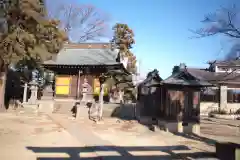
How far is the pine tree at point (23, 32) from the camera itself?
650 inches

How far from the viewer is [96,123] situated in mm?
14820

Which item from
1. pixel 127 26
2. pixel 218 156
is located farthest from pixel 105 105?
pixel 127 26

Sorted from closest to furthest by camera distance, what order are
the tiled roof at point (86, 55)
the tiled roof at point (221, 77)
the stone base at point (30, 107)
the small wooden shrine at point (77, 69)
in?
1. the tiled roof at point (221, 77)
2. the stone base at point (30, 107)
3. the small wooden shrine at point (77, 69)
4. the tiled roof at point (86, 55)

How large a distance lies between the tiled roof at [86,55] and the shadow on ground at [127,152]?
50.1ft

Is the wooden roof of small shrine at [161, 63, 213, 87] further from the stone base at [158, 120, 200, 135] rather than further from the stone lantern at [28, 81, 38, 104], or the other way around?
the stone lantern at [28, 81, 38, 104]

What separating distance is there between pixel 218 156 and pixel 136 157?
294 cm

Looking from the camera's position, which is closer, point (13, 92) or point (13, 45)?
point (13, 45)

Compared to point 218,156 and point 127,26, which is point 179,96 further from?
point 127,26

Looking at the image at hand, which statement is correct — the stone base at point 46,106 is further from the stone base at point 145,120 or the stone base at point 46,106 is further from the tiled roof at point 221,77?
the tiled roof at point 221,77

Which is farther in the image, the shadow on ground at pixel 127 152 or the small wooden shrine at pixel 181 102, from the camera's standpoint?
the small wooden shrine at pixel 181 102

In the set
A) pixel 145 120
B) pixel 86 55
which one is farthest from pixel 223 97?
pixel 86 55

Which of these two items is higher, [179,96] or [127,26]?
[127,26]

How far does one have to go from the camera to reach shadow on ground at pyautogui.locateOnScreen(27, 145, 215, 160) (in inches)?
286

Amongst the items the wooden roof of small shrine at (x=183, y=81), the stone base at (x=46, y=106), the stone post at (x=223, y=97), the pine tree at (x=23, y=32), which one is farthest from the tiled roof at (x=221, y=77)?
the stone base at (x=46, y=106)
